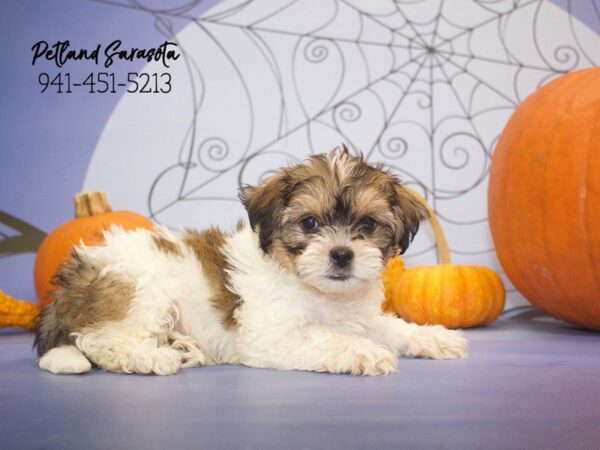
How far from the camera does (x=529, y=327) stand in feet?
15.1

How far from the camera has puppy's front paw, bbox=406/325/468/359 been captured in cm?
322

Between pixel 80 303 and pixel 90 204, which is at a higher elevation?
pixel 90 204

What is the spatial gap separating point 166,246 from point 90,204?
62.7 inches

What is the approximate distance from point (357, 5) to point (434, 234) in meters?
1.96

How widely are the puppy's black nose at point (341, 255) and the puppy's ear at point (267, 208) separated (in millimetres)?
341

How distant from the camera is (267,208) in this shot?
307 centimetres

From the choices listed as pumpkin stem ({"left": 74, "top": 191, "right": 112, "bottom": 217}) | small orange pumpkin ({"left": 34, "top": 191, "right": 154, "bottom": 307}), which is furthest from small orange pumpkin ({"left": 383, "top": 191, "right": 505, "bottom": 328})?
pumpkin stem ({"left": 74, "top": 191, "right": 112, "bottom": 217})

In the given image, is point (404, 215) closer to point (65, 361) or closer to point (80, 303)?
point (80, 303)

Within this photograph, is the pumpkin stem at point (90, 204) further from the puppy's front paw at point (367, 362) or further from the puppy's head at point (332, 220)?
the puppy's front paw at point (367, 362)

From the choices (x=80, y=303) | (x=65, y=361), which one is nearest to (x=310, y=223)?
(x=80, y=303)

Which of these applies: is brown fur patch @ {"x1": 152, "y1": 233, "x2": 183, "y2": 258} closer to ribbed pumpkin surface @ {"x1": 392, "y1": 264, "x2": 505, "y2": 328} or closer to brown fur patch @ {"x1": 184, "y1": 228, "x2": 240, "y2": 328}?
brown fur patch @ {"x1": 184, "y1": 228, "x2": 240, "y2": 328}

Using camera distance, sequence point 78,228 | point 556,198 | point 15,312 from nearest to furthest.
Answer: point 556,198
point 15,312
point 78,228

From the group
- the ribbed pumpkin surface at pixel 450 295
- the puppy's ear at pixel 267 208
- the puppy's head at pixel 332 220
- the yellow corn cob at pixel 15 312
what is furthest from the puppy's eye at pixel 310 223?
the yellow corn cob at pixel 15 312

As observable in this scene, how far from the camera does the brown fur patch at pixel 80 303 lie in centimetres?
302
